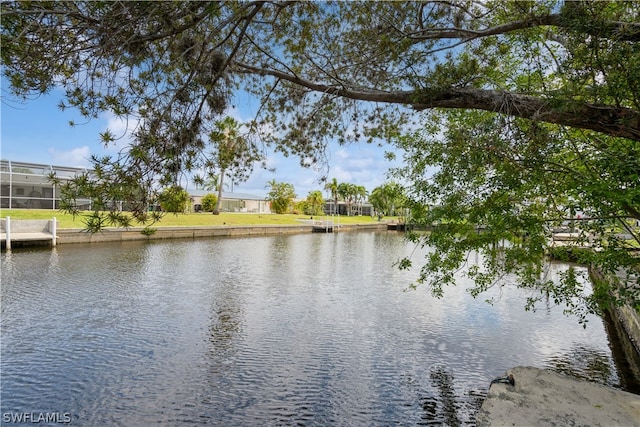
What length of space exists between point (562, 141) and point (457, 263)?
2.13 metres

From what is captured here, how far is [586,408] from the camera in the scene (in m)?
4.19

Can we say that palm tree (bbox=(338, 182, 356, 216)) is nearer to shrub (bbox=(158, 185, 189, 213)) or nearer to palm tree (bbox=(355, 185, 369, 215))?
palm tree (bbox=(355, 185, 369, 215))

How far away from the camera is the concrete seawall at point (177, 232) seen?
19109mm

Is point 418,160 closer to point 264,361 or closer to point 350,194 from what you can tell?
point 264,361

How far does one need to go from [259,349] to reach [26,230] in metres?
16.6

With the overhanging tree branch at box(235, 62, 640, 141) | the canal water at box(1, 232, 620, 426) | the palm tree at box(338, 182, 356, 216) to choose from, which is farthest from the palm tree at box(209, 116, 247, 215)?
the palm tree at box(338, 182, 356, 216)

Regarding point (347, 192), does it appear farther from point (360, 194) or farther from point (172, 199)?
point (172, 199)

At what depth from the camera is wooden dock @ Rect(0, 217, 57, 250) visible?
53.5 feet

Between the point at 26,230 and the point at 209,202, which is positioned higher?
the point at 209,202

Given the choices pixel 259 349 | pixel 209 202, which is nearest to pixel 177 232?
pixel 209 202

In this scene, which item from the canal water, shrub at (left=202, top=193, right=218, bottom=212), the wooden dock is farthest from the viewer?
shrub at (left=202, top=193, right=218, bottom=212)

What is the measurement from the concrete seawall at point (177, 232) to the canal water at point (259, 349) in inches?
114

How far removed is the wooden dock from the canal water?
423 centimetres

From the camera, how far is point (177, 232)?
81.4ft
